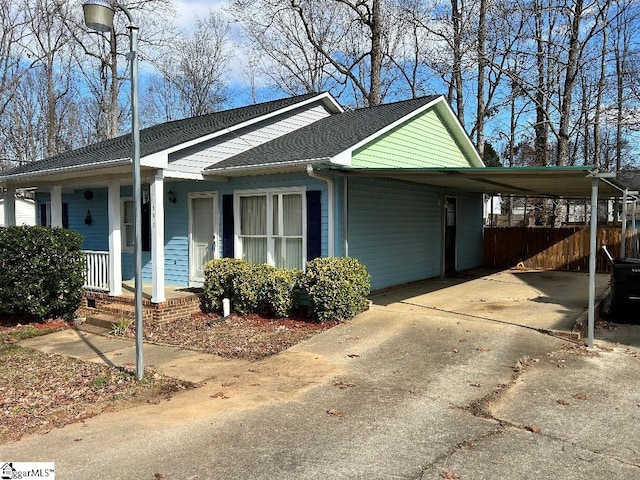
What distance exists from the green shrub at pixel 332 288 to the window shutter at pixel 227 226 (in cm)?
264

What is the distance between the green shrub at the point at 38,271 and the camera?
9195 millimetres

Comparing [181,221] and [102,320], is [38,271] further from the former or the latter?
[181,221]

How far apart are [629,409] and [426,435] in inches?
83.5

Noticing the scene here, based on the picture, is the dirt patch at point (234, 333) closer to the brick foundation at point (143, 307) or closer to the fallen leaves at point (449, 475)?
the brick foundation at point (143, 307)

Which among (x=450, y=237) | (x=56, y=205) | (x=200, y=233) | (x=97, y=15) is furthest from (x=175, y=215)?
(x=450, y=237)

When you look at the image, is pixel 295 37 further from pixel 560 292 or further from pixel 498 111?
pixel 560 292

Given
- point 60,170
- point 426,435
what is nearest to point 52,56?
point 60,170

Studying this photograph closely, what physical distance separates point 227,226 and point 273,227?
1.22 m

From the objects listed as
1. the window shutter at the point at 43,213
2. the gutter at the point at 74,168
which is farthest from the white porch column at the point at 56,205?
the window shutter at the point at 43,213

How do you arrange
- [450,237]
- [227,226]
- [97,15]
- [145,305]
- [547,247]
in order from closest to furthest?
[97,15]
[145,305]
[227,226]
[450,237]
[547,247]

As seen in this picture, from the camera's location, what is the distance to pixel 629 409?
466 cm

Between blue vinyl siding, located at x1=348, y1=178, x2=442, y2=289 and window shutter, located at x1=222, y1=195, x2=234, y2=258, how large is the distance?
8.80ft

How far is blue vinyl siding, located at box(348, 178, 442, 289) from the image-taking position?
977cm

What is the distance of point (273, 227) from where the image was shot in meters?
9.91
